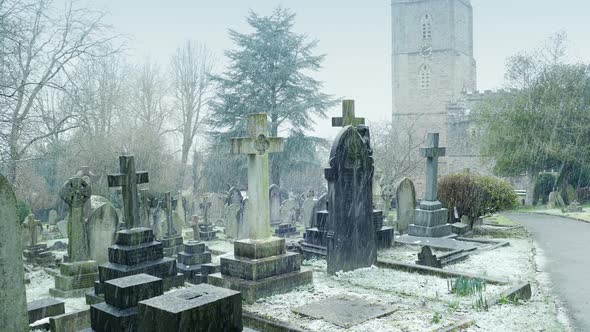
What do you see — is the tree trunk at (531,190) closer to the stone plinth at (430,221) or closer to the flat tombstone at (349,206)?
the stone plinth at (430,221)

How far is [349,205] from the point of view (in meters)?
8.80

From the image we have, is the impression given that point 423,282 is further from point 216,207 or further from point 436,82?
point 436,82

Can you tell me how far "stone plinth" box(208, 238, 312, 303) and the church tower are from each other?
43224mm

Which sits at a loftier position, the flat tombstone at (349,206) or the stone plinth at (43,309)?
the flat tombstone at (349,206)

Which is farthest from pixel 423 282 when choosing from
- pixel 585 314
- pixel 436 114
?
pixel 436 114

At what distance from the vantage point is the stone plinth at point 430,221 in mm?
12789

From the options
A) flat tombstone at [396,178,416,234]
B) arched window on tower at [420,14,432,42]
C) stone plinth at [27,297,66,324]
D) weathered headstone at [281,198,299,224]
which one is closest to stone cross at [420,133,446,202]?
flat tombstone at [396,178,416,234]

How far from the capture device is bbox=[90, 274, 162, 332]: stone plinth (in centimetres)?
496

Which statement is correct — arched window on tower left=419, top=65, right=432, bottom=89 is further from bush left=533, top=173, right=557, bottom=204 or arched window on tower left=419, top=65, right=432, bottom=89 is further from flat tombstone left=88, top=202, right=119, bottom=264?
flat tombstone left=88, top=202, right=119, bottom=264

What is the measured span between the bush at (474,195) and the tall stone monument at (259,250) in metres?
8.71

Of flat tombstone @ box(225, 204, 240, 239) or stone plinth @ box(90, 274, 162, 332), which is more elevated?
stone plinth @ box(90, 274, 162, 332)

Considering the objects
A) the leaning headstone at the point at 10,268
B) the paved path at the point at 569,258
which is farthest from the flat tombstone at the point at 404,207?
the leaning headstone at the point at 10,268

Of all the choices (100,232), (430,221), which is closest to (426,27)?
(430,221)

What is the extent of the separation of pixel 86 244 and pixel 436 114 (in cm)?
4410
